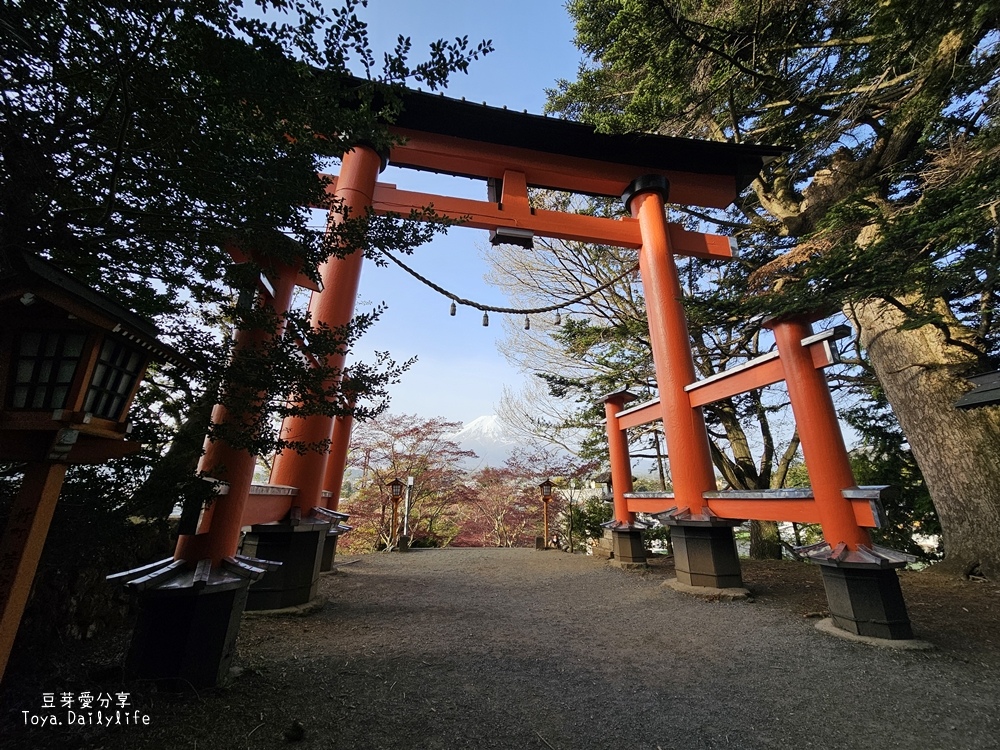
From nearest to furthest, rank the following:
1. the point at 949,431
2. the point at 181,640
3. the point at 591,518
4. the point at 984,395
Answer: the point at 181,640 → the point at 984,395 → the point at 949,431 → the point at 591,518

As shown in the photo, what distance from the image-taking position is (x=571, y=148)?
231 inches

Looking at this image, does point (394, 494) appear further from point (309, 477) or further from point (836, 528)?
point (836, 528)

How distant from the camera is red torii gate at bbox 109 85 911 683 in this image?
8.34ft

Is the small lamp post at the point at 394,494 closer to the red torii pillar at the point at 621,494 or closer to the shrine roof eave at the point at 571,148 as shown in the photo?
the red torii pillar at the point at 621,494

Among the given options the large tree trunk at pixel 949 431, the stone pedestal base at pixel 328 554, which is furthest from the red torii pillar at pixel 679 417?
the stone pedestal base at pixel 328 554

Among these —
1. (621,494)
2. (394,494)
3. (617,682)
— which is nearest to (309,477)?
(617,682)

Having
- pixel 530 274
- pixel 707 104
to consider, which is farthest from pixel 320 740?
pixel 530 274

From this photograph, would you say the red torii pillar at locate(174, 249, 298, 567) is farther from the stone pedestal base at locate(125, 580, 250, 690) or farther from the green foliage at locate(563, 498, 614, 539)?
the green foliage at locate(563, 498, 614, 539)

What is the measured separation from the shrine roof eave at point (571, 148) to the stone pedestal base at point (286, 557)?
4.93 m

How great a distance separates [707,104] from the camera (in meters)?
5.68

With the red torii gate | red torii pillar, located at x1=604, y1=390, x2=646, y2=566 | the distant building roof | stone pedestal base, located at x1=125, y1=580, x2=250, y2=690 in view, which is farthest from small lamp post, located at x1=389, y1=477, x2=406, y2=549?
the distant building roof

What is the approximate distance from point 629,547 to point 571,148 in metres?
5.90

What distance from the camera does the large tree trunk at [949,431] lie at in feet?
14.6

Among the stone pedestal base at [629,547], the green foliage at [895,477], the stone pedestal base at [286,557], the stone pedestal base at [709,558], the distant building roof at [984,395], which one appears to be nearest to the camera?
the distant building roof at [984,395]
